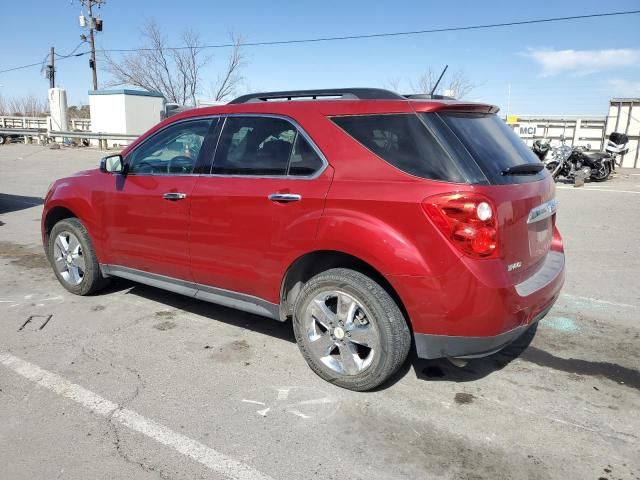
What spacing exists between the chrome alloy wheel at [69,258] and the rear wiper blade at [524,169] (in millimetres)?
3877

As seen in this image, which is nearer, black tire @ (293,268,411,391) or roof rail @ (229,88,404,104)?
black tire @ (293,268,411,391)

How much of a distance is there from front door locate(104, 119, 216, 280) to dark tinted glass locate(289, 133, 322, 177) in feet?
2.96

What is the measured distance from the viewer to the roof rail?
327cm

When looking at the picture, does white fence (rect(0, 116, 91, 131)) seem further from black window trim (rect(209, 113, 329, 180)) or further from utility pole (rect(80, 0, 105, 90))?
black window trim (rect(209, 113, 329, 180))

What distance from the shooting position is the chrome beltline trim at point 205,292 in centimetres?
367

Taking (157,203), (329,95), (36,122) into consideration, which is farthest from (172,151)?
(36,122)

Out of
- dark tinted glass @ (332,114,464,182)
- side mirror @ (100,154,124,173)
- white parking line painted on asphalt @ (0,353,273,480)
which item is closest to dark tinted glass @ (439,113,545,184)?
dark tinted glass @ (332,114,464,182)

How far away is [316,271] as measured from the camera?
352 cm

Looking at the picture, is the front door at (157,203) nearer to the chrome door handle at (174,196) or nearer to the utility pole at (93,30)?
the chrome door handle at (174,196)

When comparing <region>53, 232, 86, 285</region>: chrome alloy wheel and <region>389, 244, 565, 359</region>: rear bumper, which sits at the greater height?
<region>389, 244, 565, 359</region>: rear bumper

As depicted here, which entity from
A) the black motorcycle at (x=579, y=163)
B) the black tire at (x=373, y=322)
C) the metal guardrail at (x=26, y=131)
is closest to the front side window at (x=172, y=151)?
the black tire at (x=373, y=322)

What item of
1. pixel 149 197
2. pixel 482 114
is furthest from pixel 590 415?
pixel 149 197

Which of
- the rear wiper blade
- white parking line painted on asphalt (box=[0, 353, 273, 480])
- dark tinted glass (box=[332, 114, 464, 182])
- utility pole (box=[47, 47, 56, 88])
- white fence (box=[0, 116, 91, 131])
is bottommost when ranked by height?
white parking line painted on asphalt (box=[0, 353, 273, 480])

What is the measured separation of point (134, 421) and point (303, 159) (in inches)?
73.9
